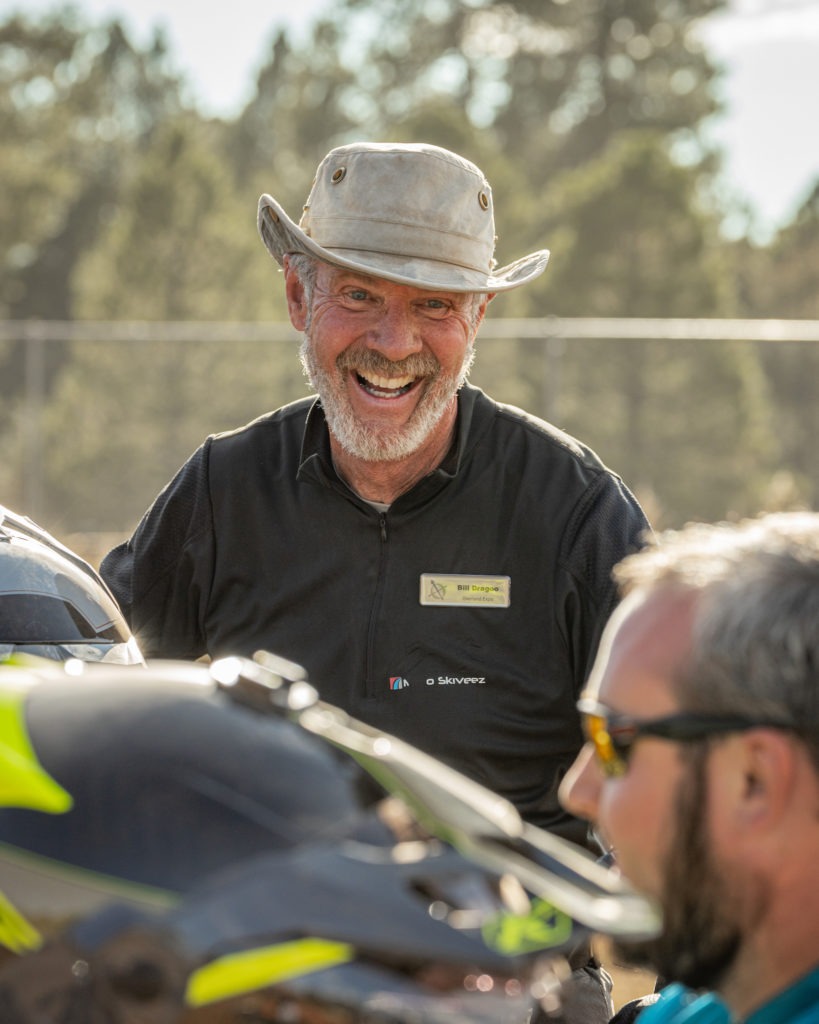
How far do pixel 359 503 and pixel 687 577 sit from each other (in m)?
1.77

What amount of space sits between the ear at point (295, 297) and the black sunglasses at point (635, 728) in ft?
6.68

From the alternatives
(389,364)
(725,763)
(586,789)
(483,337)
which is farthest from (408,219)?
(483,337)

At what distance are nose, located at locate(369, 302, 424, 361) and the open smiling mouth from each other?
0.17 feet

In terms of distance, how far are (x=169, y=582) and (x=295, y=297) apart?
28.0 inches

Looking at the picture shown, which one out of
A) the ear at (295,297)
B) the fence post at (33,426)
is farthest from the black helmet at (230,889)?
the fence post at (33,426)

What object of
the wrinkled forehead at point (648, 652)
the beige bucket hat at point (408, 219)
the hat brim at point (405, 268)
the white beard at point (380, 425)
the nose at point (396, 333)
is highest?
the beige bucket hat at point (408, 219)

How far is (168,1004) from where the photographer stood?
4.07 ft

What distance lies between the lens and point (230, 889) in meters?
1.23

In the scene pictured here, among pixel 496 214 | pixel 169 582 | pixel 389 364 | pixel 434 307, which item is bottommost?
pixel 169 582

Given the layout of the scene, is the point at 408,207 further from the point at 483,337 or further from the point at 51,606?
the point at 483,337

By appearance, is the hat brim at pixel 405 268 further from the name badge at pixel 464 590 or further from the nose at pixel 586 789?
the nose at pixel 586 789

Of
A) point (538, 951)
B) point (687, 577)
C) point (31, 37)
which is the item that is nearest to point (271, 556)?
point (687, 577)

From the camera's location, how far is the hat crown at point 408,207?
10.4 feet

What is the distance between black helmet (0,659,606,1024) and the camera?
3.98 ft
